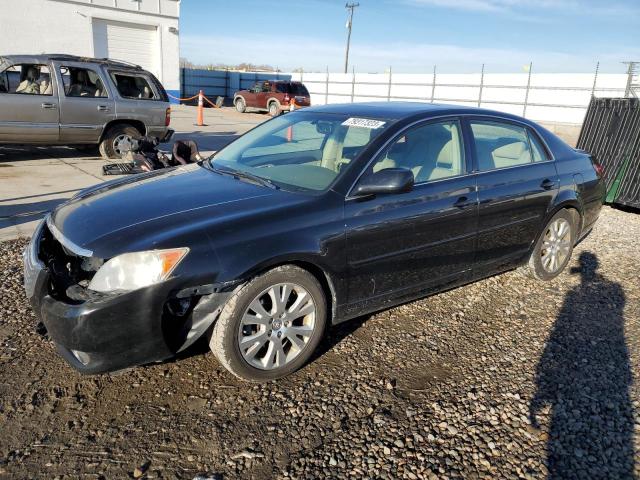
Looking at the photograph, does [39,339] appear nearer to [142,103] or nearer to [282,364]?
[282,364]

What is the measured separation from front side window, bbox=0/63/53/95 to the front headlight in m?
7.90

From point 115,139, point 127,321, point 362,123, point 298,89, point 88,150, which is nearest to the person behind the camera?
point 127,321

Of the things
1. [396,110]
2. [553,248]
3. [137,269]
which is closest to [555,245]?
[553,248]

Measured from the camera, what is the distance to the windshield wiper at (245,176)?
3428mm

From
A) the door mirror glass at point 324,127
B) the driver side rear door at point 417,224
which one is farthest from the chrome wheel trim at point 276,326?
the door mirror glass at point 324,127

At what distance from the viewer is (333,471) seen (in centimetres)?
240

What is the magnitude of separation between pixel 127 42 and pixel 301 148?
22.5 metres

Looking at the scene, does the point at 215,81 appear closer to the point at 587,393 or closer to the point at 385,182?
the point at 385,182

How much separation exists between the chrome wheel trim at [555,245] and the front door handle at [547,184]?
1.22ft

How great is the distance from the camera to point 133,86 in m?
9.96

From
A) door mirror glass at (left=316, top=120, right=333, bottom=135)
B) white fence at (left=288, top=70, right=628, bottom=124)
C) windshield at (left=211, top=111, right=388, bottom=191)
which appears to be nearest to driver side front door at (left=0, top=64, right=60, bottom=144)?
windshield at (left=211, top=111, right=388, bottom=191)

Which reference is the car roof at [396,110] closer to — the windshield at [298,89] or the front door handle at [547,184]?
the front door handle at [547,184]

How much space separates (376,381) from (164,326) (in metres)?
1.32

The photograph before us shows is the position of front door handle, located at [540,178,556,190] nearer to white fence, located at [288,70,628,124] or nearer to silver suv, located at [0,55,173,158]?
silver suv, located at [0,55,173,158]
